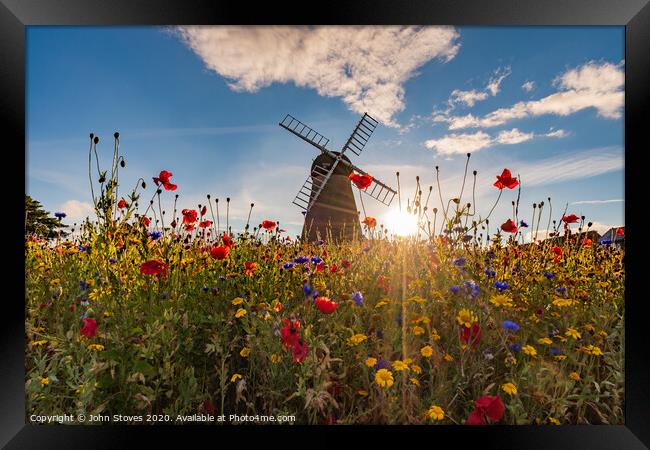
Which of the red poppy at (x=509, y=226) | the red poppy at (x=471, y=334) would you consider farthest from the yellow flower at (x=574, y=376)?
the red poppy at (x=509, y=226)

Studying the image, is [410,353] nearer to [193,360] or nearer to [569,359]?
[569,359]

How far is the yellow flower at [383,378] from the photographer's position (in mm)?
1411

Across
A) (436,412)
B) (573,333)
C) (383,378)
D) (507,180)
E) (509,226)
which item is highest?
(507,180)

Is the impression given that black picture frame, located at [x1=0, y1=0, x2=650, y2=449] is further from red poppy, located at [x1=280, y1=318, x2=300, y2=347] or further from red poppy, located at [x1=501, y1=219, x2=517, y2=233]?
red poppy, located at [x1=501, y1=219, x2=517, y2=233]

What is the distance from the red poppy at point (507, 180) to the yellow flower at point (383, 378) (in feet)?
3.84

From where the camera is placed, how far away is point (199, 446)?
141 cm

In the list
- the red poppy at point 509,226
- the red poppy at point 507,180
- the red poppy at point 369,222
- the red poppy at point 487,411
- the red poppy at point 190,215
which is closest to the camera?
the red poppy at point 487,411

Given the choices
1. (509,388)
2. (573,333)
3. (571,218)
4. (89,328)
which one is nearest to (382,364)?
(509,388)

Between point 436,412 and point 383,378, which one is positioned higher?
point 383,378

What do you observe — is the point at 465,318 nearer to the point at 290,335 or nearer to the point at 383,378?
the point at 383,378

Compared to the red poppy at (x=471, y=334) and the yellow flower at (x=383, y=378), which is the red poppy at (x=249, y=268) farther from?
the red poppy at (x=471, y=334)

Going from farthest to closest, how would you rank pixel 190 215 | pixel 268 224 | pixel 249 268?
pixel 268 224 < pixel 190 215 < pixel 249 268
